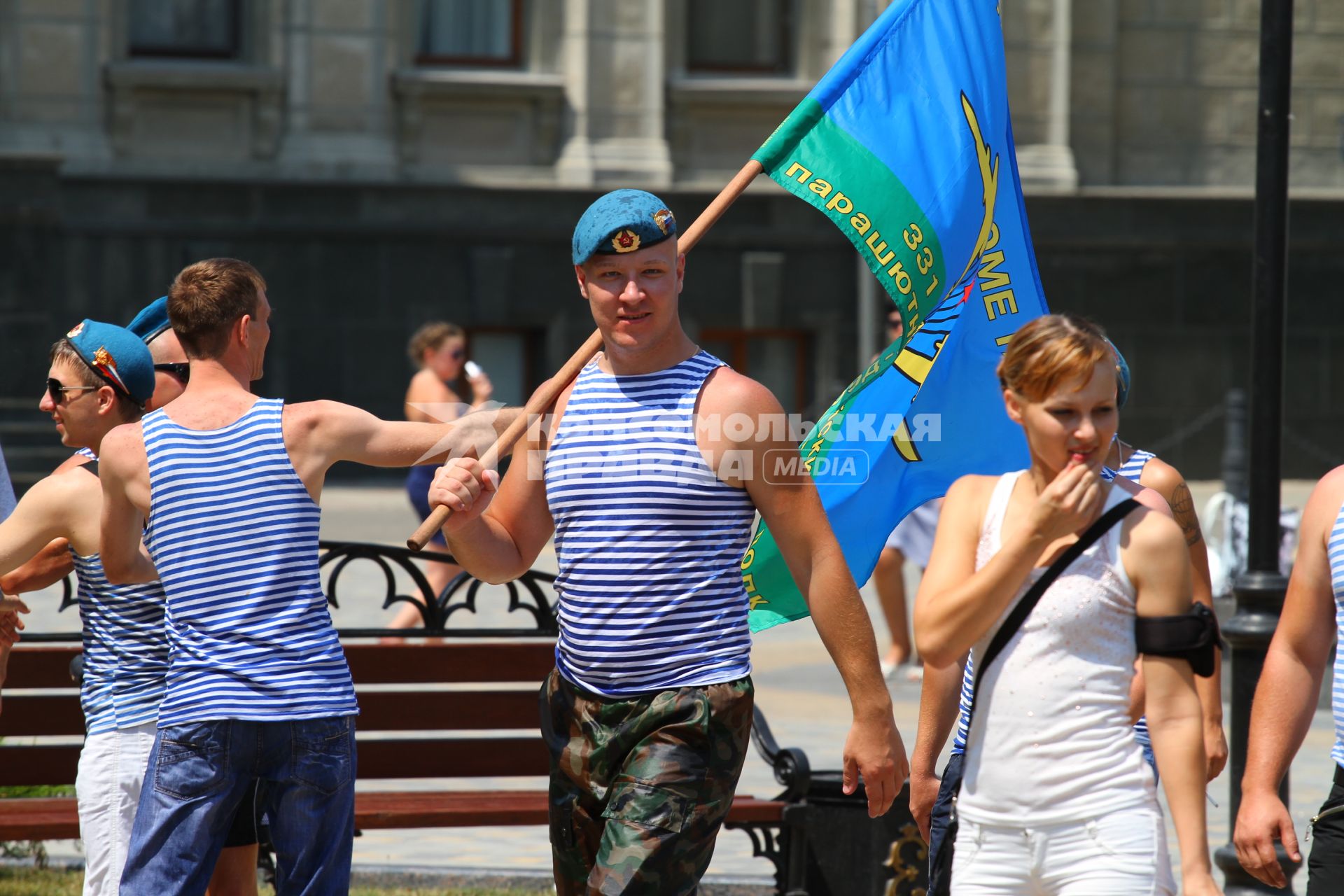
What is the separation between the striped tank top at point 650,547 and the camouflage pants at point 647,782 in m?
0.05

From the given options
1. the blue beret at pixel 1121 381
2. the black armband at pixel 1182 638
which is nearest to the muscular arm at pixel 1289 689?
the blue beret at pixel 1121 381

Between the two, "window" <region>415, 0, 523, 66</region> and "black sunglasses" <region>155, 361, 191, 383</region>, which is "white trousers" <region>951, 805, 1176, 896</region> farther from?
"window" <region>415, 0, 523, 66</region>

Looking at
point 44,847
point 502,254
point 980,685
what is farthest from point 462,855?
point 502,254

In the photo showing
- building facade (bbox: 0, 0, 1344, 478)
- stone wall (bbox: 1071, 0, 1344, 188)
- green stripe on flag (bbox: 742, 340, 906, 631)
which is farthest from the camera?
stone wall (bbox: 1071, 0, 1344, 188)

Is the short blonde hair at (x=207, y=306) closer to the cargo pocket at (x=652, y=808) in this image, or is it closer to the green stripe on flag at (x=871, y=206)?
the cargo pocket at (x=652, y=808)

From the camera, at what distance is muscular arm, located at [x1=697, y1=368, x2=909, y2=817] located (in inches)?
151

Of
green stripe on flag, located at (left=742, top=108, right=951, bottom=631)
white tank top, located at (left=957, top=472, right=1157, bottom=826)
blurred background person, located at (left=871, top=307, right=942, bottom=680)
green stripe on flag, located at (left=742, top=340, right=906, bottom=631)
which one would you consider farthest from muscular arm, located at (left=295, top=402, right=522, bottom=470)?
blurred background person, located at (left=871, top=307, right=942, bottom=680)

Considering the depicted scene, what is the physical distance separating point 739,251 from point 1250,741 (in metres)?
16.3

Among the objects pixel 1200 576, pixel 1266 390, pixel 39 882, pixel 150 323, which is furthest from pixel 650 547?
pixel 39 882

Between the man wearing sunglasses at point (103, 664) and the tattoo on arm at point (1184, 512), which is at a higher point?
the tattoo on arm at point (1184, 512)

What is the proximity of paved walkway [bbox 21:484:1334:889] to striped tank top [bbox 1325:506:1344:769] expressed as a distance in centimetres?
301

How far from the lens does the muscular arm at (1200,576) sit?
12.9 feet

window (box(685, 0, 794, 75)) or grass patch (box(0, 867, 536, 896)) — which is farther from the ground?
window (box(685, 0, 794, 75))

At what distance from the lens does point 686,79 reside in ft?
66.2
